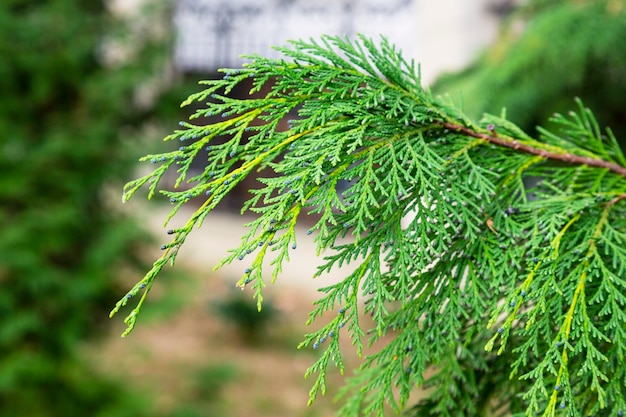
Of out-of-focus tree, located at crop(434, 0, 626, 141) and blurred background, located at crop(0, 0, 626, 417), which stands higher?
out-of-focus tree, located at crop(434, 0, 626, 141)

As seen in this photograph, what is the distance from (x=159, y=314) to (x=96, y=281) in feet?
1.34

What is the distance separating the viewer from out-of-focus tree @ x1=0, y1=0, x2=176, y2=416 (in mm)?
3758

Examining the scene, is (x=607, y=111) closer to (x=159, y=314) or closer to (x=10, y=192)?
(x=159, y=314)

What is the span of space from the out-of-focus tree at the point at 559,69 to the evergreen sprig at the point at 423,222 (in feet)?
4.92

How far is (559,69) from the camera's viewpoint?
2.64 m

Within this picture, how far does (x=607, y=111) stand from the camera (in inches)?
114

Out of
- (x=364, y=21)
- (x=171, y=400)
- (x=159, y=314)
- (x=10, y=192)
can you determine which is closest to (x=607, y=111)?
(x=159, y=314)

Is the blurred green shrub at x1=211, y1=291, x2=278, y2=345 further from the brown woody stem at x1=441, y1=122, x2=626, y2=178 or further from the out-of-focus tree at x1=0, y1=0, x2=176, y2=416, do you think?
the brown woody stem at x1=441, y1=122, x2=626, y2=178

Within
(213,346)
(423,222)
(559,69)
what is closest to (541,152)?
(423,222)

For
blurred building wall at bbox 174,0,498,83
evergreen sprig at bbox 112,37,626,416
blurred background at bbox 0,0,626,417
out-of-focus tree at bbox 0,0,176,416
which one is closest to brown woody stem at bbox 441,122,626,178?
evergreen sprig at bbox 112,37,626,416

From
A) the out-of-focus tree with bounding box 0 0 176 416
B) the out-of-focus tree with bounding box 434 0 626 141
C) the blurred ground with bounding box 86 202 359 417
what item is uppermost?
the out-of-focus tree with bounding box 434 0 626 141

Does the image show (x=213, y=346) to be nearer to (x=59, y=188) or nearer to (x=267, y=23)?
(x=59, y=188)

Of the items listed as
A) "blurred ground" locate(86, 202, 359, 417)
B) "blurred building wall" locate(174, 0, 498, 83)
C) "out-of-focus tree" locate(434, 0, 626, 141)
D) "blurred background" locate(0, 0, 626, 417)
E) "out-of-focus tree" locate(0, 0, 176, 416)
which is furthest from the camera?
"blurred building wall" locate(174, 0, 498, 83)

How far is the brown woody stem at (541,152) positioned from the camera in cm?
116
